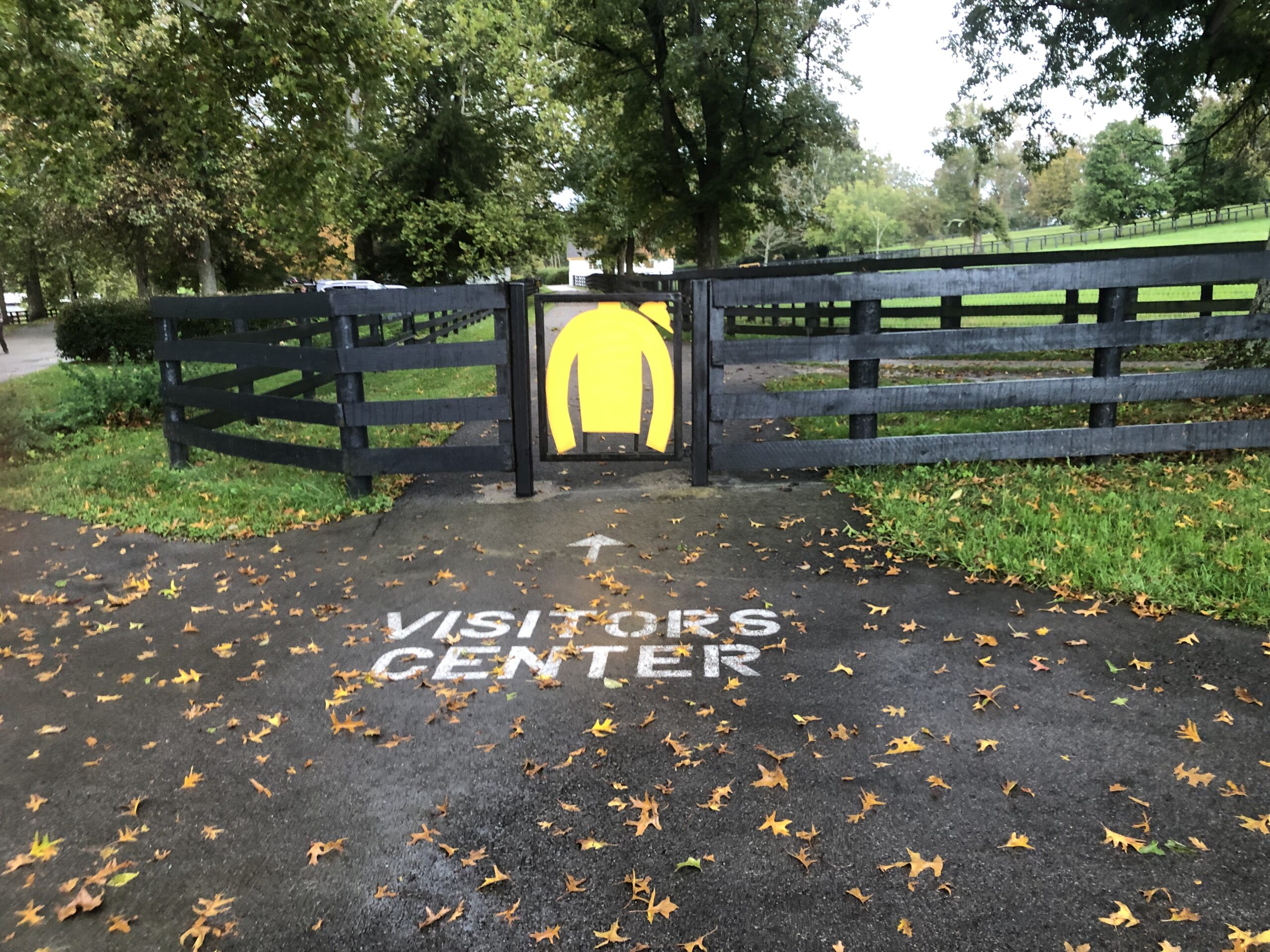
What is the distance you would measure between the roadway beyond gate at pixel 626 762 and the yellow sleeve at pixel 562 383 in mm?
2105

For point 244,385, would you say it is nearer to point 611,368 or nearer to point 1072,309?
point 611,368

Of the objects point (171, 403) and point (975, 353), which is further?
point (171, 403)

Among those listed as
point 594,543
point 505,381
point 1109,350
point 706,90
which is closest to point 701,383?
point 505,381

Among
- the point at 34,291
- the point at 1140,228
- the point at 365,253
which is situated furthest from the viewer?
the point at 1140,228

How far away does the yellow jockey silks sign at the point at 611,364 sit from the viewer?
7711mm

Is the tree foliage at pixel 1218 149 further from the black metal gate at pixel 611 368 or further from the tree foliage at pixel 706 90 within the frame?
the black metal gate at pixel 611 368

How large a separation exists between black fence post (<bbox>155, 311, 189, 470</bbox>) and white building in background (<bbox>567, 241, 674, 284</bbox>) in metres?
65.4

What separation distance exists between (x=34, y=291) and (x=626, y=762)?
59132mm

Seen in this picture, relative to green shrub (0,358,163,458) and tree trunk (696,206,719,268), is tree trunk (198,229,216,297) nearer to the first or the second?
tree trunk (696,206,719,268)

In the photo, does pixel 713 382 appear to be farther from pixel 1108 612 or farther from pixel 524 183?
pixel 524 183

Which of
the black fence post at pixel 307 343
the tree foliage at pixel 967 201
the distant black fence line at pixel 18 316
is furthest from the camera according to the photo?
the tree foliage at pixel 967 201

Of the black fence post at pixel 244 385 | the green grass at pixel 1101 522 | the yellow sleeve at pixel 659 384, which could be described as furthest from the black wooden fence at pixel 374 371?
the green grass at pixel 1101 522

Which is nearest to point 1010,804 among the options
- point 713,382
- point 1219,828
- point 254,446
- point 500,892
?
point 1219,828

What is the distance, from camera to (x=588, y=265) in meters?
118
